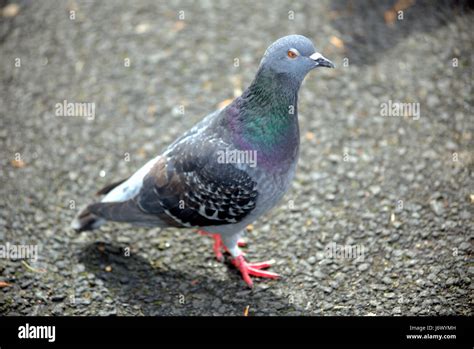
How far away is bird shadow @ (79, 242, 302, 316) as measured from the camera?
6.09 meters

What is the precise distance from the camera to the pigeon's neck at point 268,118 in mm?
5609

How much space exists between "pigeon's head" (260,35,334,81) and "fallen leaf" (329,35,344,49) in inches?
141

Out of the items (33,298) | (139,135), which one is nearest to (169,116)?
(139,135)

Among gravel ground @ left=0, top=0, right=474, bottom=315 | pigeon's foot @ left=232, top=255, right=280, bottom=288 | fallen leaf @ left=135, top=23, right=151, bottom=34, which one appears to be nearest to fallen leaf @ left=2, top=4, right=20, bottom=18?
gravel ground @ left=0, top=0, right=474, bottom=315

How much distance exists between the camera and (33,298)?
6137mm

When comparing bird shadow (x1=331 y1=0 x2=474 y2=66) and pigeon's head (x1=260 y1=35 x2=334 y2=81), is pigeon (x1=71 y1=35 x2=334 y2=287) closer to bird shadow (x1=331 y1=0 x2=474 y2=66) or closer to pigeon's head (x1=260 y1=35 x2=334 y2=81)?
pigeon's head (x1=260 y1=35 x2=334 y2=81)

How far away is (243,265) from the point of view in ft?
20.9

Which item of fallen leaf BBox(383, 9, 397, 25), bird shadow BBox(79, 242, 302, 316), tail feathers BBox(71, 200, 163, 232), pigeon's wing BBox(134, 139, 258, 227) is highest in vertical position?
fallen leaf BBox(383, 9, 397, 25)

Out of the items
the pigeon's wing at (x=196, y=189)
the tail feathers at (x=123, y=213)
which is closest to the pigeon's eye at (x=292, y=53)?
the pigeon's wing at (x=196, y=189)

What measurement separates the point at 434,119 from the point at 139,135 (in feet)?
12.5

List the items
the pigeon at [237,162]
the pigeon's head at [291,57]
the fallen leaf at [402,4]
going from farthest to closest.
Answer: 1. the fallen leaf at [402,4]
2. the pigeon at [237,162]
3. the pigeon's head at [291,57]

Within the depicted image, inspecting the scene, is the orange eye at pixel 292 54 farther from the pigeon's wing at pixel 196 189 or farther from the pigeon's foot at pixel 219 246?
the pigeon's foot at pixel 219 246

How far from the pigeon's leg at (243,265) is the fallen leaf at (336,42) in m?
3.88

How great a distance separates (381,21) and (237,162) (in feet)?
15.2
